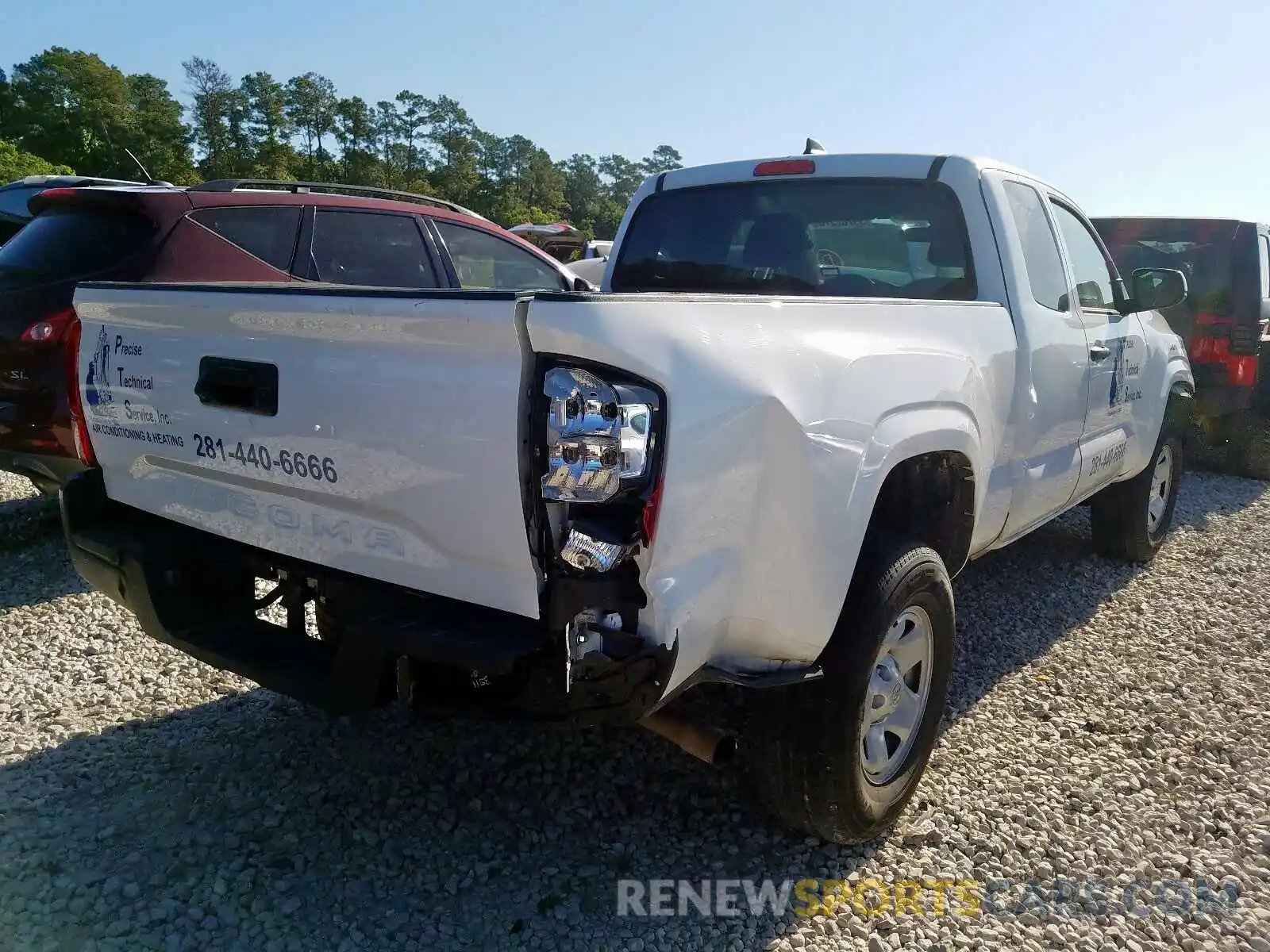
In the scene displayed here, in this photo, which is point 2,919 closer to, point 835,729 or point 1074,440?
point 835,729

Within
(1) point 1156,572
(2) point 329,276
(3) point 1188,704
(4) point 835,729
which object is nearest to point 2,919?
(4) point 835,729

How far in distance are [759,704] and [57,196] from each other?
4.55 meters

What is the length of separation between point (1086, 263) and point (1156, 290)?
380 mm

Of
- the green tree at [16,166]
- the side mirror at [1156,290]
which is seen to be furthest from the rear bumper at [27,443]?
the green tree at [16,166]

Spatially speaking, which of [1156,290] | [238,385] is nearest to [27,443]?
[238,385]

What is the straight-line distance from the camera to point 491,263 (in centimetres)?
627

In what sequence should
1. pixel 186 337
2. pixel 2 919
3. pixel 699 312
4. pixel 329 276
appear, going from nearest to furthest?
pixel 699 312 < pixel 2 919 < pixel 186 337 < pixel 329 276

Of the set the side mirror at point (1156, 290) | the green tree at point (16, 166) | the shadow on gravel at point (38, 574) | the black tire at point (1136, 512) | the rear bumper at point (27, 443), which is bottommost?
the shadow on gravel at point (38, 574)

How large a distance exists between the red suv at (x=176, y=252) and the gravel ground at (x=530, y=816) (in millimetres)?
954

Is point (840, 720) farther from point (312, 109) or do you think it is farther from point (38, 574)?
point (312, 109)

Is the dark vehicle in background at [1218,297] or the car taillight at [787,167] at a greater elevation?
the car taillight at [787,167]

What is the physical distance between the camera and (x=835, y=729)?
2.46m

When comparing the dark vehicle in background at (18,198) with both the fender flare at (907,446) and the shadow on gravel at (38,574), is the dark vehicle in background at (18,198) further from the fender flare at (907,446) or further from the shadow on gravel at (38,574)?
the fender flare at (907,446)

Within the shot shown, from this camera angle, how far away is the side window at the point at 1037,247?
12.3 ft
